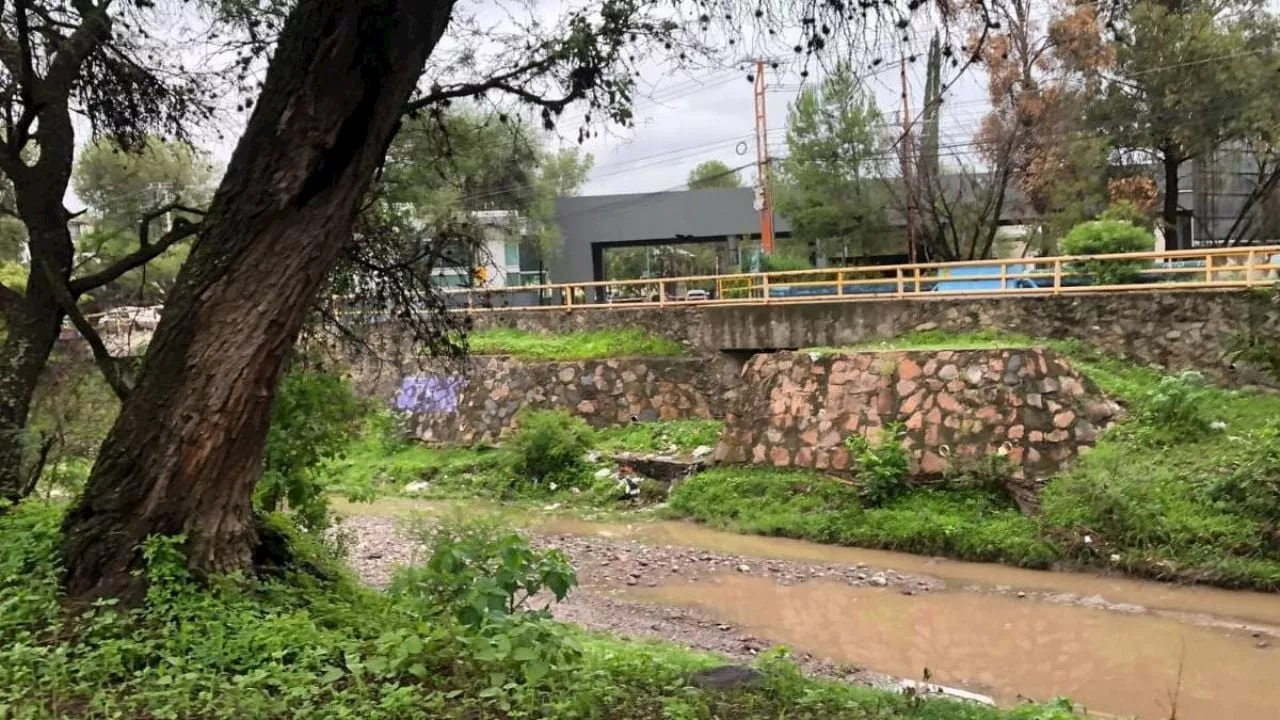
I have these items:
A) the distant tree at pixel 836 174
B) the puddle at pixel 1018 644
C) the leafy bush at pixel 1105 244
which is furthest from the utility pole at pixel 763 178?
the puddle at pixel 1018 644

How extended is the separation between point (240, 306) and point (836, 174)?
949 inches

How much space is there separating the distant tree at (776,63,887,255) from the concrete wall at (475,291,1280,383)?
30.9ft

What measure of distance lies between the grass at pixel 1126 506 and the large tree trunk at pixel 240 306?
9672 mm

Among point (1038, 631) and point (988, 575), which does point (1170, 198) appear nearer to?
point (988, 575)

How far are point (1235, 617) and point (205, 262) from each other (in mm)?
9780

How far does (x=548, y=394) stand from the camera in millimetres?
19047

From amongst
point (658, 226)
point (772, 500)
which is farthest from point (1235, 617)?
point (658, 226)

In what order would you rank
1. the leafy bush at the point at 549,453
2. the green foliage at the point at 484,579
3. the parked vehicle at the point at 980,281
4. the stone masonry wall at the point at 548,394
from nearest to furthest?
the green foliage at the point at 484,579, the parked vehicle at the point at 980,281, the leafy bush at the point at 549,453, the stone masonry wall at the point at 548,394

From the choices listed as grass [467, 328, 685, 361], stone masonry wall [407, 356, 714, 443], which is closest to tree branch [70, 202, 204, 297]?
stone masonry wall [407, 356, 714, 443]

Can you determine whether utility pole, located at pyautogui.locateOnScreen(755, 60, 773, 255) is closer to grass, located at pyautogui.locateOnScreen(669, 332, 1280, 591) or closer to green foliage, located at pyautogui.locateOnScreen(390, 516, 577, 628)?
grass, located at pyautogui.locateOnScreen(669, 332, 1280, 591)

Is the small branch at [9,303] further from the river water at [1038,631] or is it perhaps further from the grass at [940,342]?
the grass at [940,342]

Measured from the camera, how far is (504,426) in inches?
753

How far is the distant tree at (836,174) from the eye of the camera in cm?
2622

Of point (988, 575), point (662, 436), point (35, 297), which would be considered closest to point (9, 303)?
point (35, 297)
